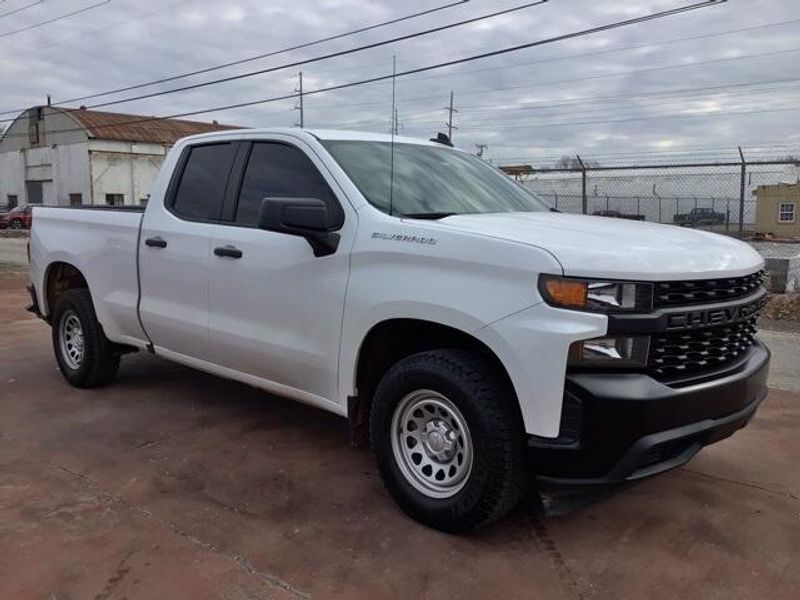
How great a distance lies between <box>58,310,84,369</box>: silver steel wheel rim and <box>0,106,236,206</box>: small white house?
152ft


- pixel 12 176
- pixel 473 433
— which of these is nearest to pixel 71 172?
pixel 12 176

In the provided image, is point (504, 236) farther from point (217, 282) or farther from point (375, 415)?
point (217, 282)

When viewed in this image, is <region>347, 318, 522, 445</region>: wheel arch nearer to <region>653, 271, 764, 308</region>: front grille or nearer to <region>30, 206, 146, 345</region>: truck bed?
<region>653, 271, 764, 308</region>: front grille

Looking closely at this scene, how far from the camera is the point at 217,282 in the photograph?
4680 millimetres

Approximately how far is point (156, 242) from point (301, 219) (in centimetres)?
181

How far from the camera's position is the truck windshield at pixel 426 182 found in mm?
4098

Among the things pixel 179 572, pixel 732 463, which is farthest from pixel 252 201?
pixel 732 463

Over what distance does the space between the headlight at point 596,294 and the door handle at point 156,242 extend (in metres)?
2.97

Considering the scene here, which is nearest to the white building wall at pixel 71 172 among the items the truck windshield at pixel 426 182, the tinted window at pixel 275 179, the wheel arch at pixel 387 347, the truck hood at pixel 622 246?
the tinted window at pixel 275 179

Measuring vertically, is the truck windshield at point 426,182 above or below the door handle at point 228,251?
above

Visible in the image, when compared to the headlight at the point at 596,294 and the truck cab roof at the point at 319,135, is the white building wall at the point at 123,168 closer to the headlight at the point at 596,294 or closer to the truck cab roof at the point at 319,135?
the truck cab roof at the point at 319,135

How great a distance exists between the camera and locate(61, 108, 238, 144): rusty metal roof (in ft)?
173

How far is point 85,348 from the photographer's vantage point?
19.9 feet

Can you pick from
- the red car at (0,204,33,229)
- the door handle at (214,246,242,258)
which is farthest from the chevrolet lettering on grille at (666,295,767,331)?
the red car at (0,204,33,229)
